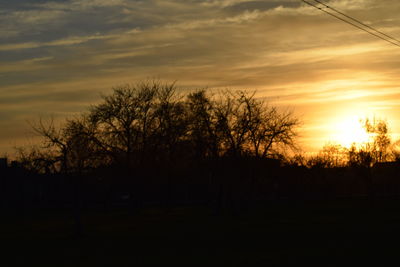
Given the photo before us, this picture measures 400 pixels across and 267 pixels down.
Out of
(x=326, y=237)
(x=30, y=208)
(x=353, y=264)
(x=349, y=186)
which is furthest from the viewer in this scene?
→ (x=349, y=186)

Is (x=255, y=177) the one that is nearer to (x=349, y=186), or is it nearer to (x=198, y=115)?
(x=198, y=115)

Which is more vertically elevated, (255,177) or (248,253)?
(255,177)

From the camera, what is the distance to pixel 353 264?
19438mm

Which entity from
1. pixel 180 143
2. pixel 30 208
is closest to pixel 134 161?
pixel 180 143

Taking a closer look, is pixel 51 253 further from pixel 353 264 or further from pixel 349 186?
pixel 349 186

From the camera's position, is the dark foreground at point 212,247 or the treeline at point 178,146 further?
the treeline at point 178,146

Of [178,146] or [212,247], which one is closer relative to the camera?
[212,247]

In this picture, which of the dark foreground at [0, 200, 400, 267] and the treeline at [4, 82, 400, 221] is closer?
the dark foreground at [0, 200, 400, 267]

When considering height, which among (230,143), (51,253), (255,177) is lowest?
(51,253)

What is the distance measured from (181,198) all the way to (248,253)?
77715mm

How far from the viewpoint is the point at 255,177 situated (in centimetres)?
5391

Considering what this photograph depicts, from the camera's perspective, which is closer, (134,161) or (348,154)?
(134,161)

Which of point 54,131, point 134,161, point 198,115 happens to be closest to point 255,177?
point 198,115

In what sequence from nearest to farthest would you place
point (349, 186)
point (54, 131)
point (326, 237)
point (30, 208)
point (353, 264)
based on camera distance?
point (353, 264) < point (326, 237) < point (54, 131) < point (30, 208) < point (349, 186)
